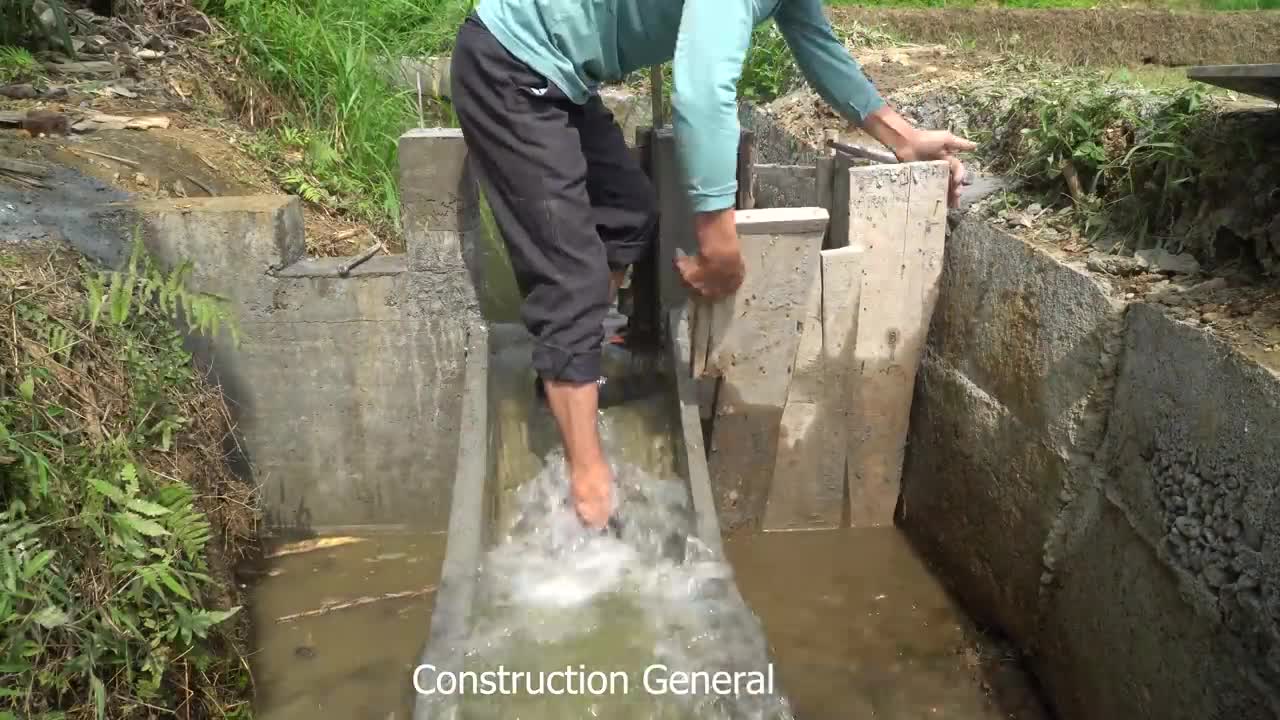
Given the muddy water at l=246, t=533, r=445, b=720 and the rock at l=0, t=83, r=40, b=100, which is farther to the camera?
the rock at l=0, t=83, r=40, b=100

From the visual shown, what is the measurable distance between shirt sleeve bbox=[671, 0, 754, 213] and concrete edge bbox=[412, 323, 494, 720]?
1119mm

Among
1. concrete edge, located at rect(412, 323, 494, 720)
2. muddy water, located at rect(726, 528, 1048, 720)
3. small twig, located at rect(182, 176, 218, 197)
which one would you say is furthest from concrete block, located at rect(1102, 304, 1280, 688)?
small twig, located at rect(182, 176, 218, 197)

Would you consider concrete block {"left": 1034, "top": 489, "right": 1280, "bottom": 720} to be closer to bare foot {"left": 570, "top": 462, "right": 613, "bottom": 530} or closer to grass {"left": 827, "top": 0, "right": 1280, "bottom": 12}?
bare foot {"left": 570, "top": 462, "right": 613, "bottom": 530}

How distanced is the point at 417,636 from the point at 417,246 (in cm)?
147

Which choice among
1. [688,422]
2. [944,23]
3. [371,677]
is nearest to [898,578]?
[688,422]

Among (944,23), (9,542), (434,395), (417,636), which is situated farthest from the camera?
(944,23)

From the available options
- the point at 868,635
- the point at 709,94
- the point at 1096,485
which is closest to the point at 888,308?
the point at 1096,485

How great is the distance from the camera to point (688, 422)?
9.41ft

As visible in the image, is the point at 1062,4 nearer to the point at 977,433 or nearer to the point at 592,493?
the point at 977,433

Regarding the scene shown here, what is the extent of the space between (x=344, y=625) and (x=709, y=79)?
2524 millimetres

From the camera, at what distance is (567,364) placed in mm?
2520

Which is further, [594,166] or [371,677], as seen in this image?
[371,677]

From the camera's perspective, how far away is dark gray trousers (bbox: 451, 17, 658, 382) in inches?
97.0

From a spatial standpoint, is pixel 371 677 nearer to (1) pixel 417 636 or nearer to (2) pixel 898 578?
(1) pixel 417 636
